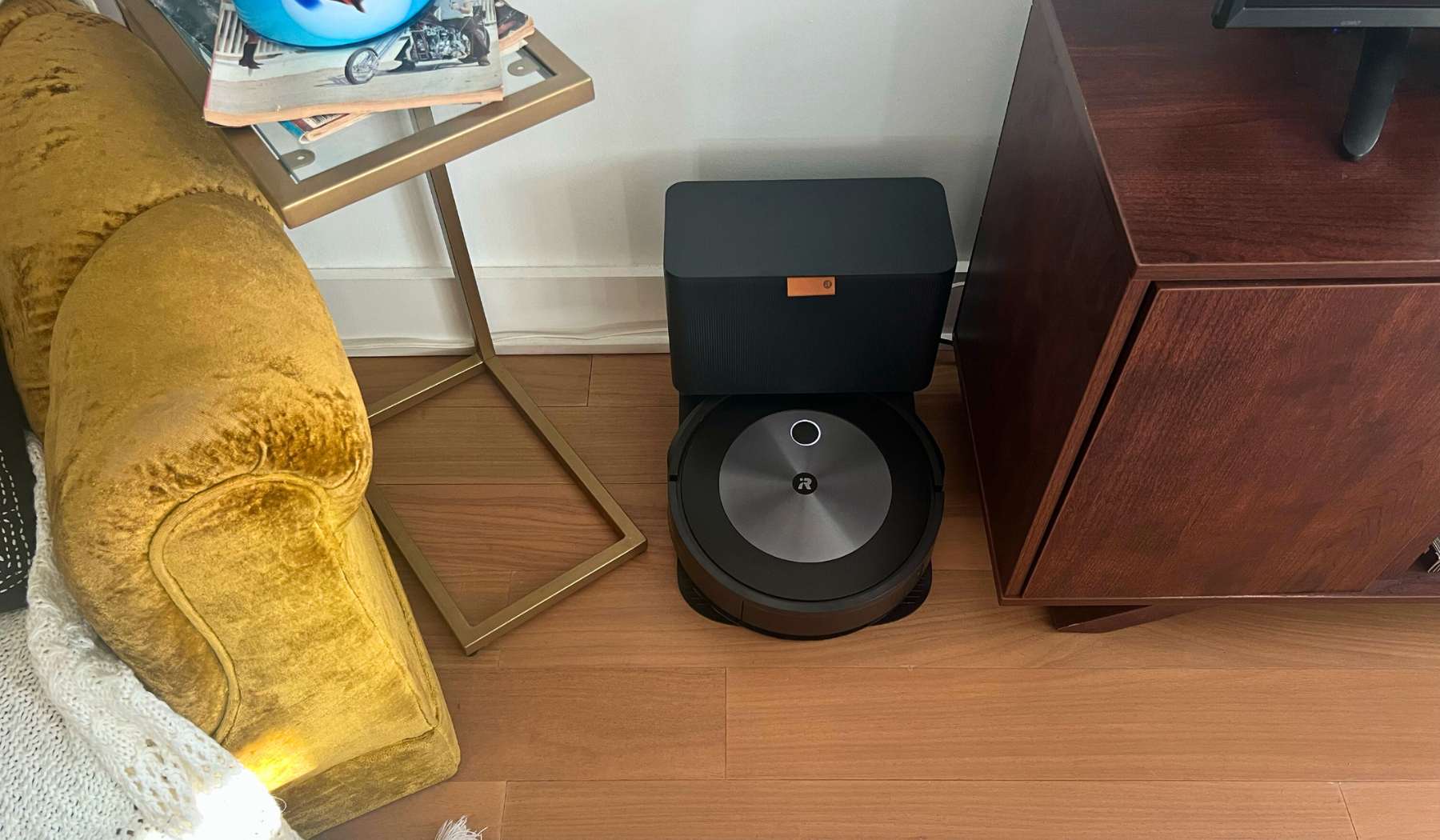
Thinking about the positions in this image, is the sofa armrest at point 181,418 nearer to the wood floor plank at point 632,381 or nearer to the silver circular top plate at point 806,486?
the silver circular top plate at point 806,486

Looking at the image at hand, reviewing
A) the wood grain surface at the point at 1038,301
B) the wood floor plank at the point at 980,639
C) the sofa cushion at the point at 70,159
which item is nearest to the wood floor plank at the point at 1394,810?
the wood floor plank at the point at 980,639

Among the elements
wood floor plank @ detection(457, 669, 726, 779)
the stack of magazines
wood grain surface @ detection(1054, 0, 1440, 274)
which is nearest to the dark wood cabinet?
wood grain surface @ detection(1054, 0, 1440, 274)

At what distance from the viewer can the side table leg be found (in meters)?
1.19

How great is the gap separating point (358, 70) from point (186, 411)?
12.0 inches

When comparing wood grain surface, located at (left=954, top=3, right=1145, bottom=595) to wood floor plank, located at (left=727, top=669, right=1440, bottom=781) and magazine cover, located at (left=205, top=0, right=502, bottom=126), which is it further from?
magazine cover, located at (left=205, top=0, right=502, bottom=126)

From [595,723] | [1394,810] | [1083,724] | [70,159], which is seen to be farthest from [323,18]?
[1394,810]

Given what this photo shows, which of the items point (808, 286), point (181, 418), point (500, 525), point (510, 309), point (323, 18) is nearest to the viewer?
point (181, 418)

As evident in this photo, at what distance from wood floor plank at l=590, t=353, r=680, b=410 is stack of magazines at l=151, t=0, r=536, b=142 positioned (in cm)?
68

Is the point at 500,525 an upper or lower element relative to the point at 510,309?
lower

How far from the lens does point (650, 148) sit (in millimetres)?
1242

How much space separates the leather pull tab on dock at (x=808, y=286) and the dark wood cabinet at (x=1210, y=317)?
0.20m

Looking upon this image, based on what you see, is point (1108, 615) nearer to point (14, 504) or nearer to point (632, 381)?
point (632, 381)

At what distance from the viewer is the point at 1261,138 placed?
0.81 meters

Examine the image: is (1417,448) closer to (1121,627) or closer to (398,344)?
(1121,627)
